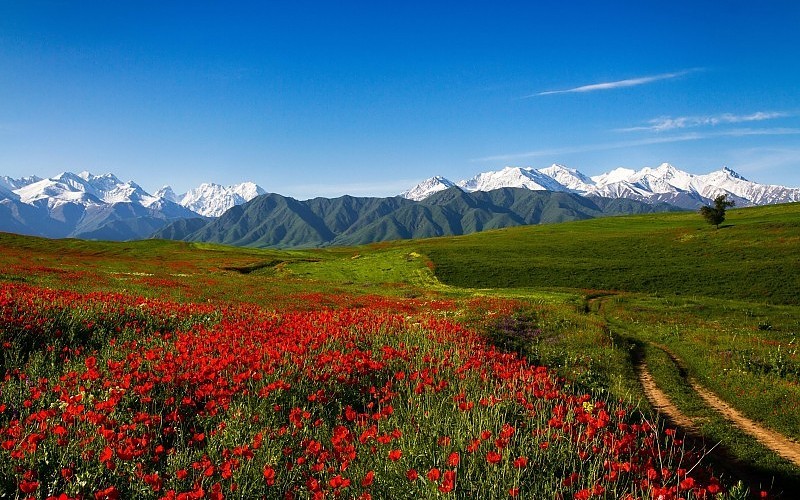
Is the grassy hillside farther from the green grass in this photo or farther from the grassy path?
the green grass

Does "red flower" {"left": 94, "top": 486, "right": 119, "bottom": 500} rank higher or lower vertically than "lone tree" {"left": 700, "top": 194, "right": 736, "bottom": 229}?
lower

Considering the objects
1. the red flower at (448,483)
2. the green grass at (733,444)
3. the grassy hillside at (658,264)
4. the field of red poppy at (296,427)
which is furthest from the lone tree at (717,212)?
the red flower at (448,483)

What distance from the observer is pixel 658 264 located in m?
68.5

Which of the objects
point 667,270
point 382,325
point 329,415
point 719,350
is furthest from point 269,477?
point 667,270

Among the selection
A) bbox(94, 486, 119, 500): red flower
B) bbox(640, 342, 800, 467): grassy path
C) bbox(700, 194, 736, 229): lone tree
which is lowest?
bbox(640, 342, 800, 467): grassy path

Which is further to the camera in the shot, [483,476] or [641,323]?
[641,323]

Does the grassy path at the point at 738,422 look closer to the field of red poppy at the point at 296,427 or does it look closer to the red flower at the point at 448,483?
the field of red poppy at the point at 296,427

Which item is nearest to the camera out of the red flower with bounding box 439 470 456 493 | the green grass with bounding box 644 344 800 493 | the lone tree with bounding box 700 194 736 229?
the red flower with bounding box 439 470 456 493

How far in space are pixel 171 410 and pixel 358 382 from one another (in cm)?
377

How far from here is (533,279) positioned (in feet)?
208

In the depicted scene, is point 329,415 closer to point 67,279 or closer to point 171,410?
point 171,410

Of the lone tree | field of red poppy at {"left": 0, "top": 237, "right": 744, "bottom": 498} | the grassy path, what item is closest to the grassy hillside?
the lone tree

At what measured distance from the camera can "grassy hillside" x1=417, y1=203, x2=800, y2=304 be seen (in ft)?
178

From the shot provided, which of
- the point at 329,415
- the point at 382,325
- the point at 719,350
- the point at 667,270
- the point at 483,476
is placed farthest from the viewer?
the point at 667,270
